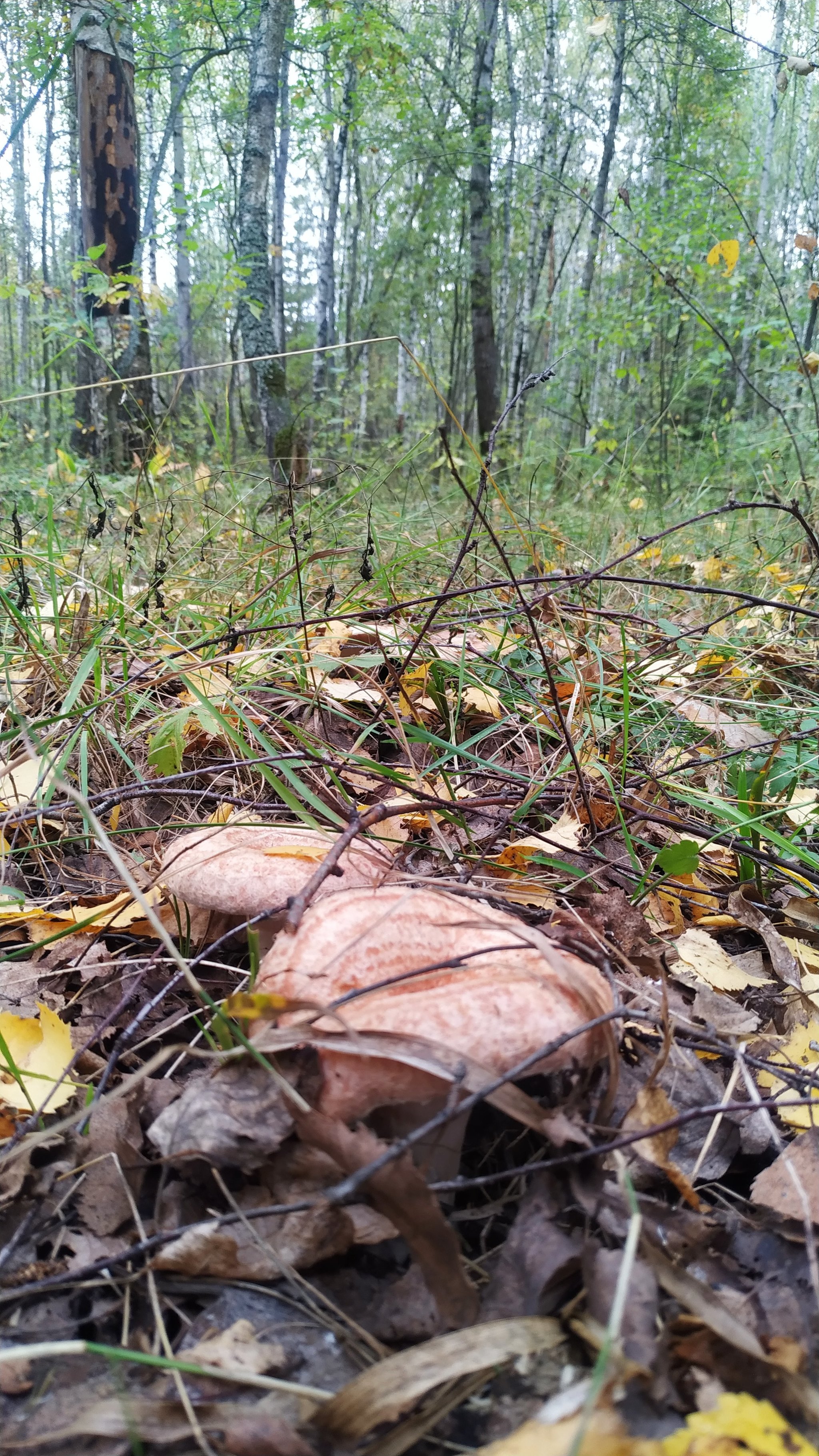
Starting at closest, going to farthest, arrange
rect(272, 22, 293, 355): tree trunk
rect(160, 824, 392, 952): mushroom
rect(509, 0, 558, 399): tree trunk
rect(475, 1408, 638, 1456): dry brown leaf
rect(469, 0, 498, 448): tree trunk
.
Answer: rect(475, 1408, 638, 1456): dry brown leaf, rect(160, 824, 392, 952): mushroom, rect(469, 0, 498, 448): tree trunk, rect(509, 0, 558, 399): tree trunk, rect(272, 22, 293, 355): tree trunk

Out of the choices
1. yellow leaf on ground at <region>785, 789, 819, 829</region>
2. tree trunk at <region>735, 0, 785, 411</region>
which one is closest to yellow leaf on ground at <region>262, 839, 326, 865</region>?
yellow leaf on ground at <region>785, 789, 819, 829</region>

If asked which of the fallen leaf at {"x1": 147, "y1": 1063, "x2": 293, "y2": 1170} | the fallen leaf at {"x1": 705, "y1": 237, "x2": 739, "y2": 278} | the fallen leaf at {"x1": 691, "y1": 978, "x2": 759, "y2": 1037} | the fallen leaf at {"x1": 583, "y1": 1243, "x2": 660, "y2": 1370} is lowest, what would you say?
the fallen leaf at {"x1": 691, "y1": 978, "x2": 759, "y2": 1037}

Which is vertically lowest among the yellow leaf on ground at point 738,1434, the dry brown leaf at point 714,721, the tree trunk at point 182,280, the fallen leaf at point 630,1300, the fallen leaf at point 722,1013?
the fallen leaf at point 722,1013

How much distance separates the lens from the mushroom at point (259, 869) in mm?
1146

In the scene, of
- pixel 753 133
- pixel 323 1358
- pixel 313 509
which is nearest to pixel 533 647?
pixel 313 509

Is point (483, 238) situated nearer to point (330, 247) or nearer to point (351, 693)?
point (330, 247)

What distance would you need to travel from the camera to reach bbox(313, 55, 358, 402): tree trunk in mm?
13781

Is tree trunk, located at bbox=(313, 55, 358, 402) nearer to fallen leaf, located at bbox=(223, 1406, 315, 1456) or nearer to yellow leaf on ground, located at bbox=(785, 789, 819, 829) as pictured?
yellow leaf on ground, located at bbox=(785, 789, 819, 829)

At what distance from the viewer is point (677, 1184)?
86cm

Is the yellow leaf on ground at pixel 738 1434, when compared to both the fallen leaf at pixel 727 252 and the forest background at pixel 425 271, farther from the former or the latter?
the fallen leaf at pixel 727 252

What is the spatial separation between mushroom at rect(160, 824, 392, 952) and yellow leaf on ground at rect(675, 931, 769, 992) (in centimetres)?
54

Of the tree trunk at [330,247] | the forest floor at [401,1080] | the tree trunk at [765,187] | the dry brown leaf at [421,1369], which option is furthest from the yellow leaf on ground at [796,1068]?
the tree trunk at [330,247]

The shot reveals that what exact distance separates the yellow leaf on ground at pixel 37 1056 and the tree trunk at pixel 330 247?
1244cm

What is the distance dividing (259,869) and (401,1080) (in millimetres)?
452
